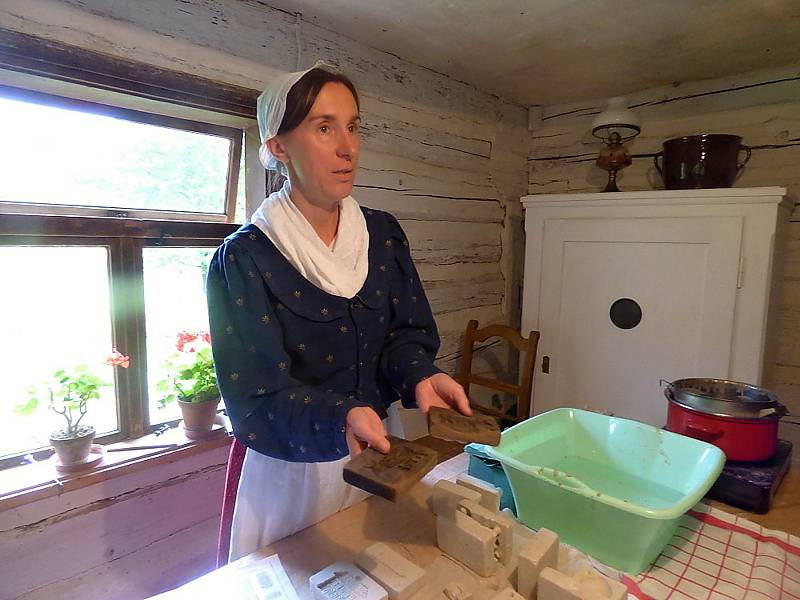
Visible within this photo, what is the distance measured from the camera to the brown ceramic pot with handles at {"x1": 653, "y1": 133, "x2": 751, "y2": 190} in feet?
5.15

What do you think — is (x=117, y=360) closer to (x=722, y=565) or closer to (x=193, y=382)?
(x=193, y=382)

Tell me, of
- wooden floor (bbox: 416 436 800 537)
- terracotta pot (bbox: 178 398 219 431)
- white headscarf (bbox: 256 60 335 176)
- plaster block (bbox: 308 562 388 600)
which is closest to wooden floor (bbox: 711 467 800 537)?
wooden floor (bbox: 416 436 800 537)

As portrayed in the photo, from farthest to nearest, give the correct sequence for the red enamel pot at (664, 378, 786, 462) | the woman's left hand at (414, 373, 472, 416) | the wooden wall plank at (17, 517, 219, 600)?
the wooden wall plank at (17, 517, 219, 600), the red enamel pot at (664, 378, 786, 462), the woman's left hand at (414, 373, 472, 416)

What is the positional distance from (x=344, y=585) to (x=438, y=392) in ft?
1.05

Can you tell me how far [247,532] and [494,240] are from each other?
1.65m

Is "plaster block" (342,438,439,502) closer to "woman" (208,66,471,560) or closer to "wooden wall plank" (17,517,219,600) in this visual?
"woman" (208,66,471,560)

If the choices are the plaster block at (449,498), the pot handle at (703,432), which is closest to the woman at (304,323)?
the plaster block at (449,498)

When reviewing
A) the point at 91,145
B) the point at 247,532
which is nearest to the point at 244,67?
the point at 91,145

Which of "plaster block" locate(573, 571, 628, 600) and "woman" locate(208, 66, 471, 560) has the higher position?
"woman" locate(208, 66, 471, 560)

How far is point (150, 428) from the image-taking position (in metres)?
1.37

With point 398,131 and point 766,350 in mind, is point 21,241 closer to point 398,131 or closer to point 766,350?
point 398,131

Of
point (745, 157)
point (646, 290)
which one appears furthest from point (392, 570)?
point (745, 157)

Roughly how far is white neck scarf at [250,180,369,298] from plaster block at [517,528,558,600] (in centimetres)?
48

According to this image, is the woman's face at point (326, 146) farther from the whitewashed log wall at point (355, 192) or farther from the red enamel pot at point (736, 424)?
the red enamel pot at point (736, 424)
